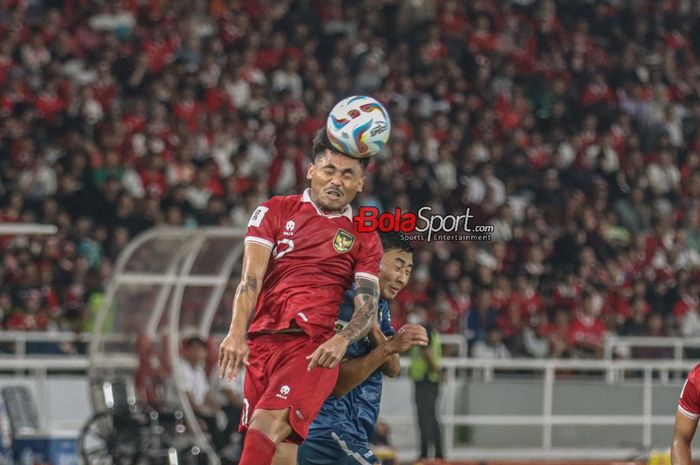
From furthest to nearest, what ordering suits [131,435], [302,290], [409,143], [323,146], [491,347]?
1. [409,143]
2. [491,347]
3. [131,435]
4. [323,146]
5. [302,290]

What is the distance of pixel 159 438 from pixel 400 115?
8.81m

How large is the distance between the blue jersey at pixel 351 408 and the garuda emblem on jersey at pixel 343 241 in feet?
1.00

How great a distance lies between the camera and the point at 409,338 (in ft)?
22.1

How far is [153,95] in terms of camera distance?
19.4 metres

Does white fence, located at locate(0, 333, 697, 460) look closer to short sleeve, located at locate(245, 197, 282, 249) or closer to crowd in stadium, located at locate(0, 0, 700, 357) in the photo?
crowd in stadium, located at locate(0, 0, 700, 357)

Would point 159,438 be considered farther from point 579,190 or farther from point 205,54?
point 579,190

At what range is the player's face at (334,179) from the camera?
6.87 metres

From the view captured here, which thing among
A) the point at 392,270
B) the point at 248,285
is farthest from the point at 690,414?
the point at 248,285

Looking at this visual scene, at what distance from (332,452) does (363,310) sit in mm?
745

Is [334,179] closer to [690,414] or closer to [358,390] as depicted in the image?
[358,390]

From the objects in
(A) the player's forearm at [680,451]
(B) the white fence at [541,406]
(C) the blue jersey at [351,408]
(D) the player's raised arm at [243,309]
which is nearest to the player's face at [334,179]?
(D) the player's raised arm at [243,309]

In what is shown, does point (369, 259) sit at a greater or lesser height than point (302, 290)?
greater

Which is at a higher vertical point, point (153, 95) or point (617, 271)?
point (153, 95)

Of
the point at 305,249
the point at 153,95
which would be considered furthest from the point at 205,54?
the point at 305,249
